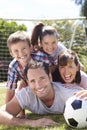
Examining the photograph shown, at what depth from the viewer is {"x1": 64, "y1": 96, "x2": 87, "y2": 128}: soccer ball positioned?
3.98 meters

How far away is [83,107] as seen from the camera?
399 centimetres

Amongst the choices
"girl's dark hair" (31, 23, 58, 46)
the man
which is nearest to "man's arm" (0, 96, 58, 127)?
the man

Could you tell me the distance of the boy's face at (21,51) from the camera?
4949 millimetres

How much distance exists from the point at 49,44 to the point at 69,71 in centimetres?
63

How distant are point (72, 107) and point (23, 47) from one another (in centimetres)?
128

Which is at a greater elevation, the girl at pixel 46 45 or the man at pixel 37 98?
the girl at pixel 46 45

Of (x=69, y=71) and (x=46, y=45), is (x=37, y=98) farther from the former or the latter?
(x=46, y=45)

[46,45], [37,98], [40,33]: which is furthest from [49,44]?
[37,98]

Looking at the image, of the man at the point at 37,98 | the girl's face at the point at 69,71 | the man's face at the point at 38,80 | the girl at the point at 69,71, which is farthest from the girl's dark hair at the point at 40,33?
the man's face at the point at 38,80

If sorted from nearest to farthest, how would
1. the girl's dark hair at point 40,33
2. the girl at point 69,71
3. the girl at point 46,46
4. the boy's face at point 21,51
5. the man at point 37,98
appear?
the man at point 37,98 < the girl at point 69,71 < the boy's face at point 21,51 < the girl at point 46,46 < the girl's dark hair at point 40,33

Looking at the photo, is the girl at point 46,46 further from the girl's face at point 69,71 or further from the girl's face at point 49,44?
A: the girl's face at point 69,71

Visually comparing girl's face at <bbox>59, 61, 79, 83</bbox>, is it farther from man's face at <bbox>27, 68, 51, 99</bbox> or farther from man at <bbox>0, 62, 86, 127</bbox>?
man's face at <bbox>27, 68, 51, 99</bbox>

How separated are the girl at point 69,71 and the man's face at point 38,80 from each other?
507 millimetres

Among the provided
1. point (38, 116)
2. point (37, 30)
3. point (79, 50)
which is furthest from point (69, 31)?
point (38, 116)
